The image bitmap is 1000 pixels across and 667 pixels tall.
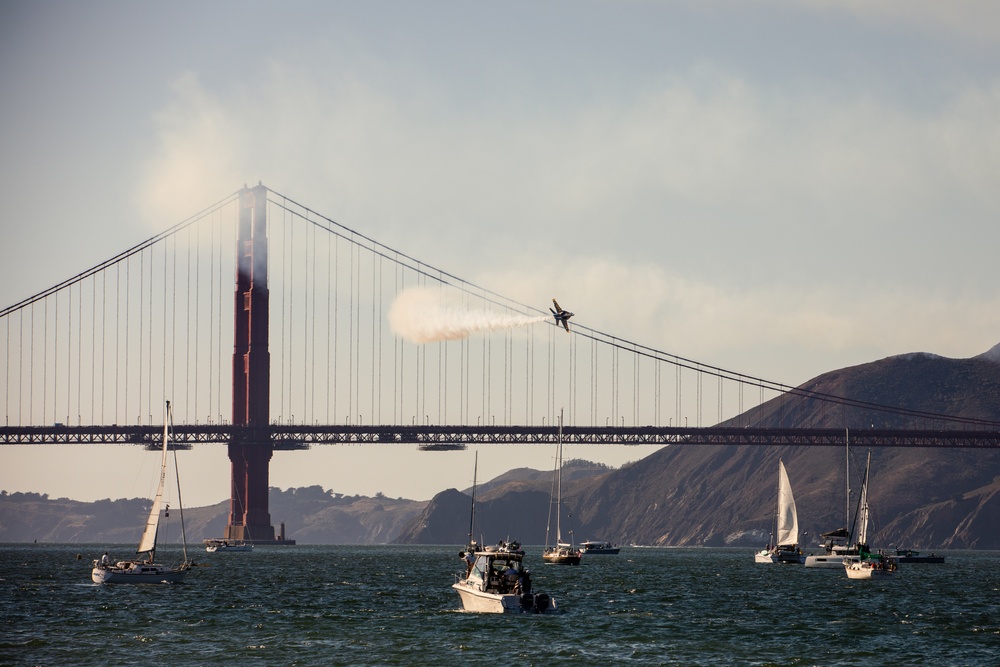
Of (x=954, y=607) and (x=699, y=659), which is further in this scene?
(x=954, y=607)

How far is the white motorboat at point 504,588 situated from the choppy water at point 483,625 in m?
0.73

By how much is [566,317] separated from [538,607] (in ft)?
120

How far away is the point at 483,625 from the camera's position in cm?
6981

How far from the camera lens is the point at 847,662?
2329 inches

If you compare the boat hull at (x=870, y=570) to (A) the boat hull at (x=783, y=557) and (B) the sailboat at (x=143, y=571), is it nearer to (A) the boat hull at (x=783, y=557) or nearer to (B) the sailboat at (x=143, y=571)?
(A) the boat hull at (x=783, y=557)

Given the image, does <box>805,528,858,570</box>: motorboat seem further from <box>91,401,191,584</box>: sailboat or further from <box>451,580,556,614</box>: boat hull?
<box>451,580,556,614</box>: boat hull

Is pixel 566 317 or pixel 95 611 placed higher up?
pixel 566 317

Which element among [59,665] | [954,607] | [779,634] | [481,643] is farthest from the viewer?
[954,607]

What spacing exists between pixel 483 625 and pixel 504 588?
2.70 m

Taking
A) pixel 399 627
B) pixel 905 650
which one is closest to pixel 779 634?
pixel 905 650

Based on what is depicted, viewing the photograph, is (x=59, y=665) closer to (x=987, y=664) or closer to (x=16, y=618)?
Answer: (x=16, y=618)

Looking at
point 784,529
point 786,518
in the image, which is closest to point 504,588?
point 784,529

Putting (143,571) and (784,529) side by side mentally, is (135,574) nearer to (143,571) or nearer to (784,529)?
(143,571)

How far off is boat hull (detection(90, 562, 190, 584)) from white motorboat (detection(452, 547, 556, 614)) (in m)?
35.7
